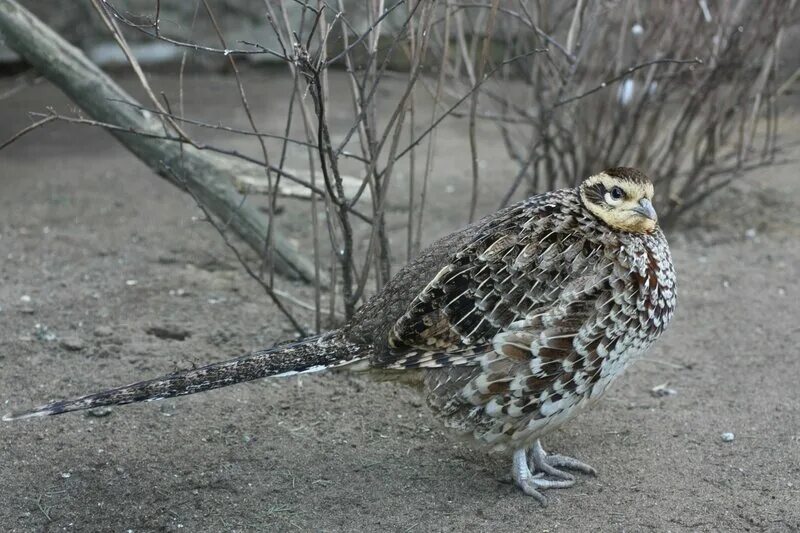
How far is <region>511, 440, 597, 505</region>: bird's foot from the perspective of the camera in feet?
12.4

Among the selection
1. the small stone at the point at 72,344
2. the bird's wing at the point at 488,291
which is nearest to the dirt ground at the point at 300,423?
the small stone at the point at 72,344

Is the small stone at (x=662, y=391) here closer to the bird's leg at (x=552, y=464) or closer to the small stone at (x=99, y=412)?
the bird's leg at (x=552, y=464)

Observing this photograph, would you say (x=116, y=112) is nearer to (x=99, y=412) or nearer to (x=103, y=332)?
(x=103, y=332)

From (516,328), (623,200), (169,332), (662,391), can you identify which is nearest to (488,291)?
(516,328)

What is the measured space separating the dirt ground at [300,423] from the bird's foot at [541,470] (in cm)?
7

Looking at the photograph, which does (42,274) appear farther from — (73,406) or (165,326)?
(73,406)

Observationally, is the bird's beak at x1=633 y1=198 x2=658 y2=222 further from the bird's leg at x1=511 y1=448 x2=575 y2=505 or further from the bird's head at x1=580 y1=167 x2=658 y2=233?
the bird's leg at x1=511 y1=448 x2=575 y2=505

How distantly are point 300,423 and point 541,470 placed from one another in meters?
1.18

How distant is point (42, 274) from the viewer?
5.60 metres

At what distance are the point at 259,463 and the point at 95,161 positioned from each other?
5.11 meters

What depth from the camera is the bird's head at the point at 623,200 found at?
3.68m

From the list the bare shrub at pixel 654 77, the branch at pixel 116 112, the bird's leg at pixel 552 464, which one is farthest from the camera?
the bare shrub at pixel 654 77

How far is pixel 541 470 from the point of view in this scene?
3965mm

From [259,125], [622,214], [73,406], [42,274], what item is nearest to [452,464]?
[622,214]
